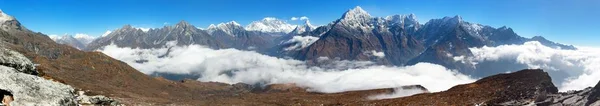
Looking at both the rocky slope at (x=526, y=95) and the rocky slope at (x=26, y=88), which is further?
the rocky slope at (x=526, y=95)

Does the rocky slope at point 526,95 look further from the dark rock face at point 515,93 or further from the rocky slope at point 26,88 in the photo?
the rocky slope at point 26,88

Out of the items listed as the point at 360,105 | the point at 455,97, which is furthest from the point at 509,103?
the point at 360,105

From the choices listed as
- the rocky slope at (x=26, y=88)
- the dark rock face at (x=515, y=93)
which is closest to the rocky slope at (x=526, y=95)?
the dark rock face at (x=515, y=93)

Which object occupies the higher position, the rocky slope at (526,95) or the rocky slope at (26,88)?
the rocky slope at (526,95)

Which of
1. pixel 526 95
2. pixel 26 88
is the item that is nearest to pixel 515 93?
pixel 526 95

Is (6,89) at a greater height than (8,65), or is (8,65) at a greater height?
(8,65)

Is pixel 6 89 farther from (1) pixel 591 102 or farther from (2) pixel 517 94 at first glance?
(2) pixel 517 94

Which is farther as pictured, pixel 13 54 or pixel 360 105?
pixel 360 105

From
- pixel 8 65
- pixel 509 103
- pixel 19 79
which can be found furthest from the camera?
pixel 509 103

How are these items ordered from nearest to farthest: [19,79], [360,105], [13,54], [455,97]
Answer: [19,79], [13,54], [455,97], [360,105]

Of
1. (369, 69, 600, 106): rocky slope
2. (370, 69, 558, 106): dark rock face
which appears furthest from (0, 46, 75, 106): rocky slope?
(370, 69, 558, 106): dark rock face
